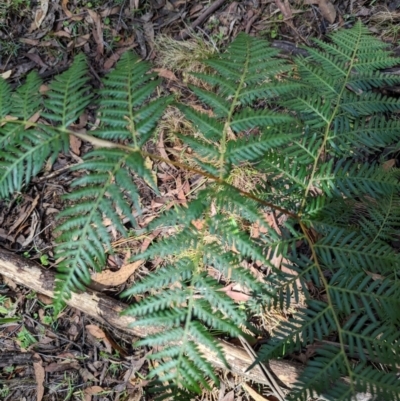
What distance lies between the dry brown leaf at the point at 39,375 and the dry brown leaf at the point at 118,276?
737 millimetres

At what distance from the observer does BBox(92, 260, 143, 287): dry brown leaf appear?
3322mm

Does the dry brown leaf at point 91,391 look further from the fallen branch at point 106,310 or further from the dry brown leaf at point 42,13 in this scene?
the dry brown leaf at point 42,13

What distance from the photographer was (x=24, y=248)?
3.56 m

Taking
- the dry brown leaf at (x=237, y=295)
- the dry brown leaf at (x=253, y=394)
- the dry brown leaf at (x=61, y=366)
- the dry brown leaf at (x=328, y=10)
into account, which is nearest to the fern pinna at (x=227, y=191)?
the dry brown leaf at (x=237, y=295)

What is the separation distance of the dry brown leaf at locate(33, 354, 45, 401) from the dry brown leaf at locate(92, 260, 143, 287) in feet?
2.42

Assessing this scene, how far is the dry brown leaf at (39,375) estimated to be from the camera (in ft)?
11.0

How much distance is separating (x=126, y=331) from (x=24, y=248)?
1046mm

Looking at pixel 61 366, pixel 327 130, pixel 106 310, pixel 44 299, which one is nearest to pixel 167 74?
pixel 327 130

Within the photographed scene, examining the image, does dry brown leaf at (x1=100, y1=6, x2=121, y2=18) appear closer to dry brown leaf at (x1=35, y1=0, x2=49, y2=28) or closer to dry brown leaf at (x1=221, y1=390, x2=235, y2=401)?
dry brown leaf at (x1=35, y1=0, x2=49, y2=28)

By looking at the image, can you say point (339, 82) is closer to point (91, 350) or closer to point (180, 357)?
point (180, 357)

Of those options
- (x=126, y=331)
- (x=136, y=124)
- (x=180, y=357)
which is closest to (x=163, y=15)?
(x=136, y=124)

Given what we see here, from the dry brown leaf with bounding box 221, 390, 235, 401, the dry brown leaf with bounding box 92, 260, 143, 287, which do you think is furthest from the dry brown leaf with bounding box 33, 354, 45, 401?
the dry brown leaf with bounding box 221, 390, 235, 401

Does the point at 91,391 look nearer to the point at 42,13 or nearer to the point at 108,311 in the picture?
the point at 108,311

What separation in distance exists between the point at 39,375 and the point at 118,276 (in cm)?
93
